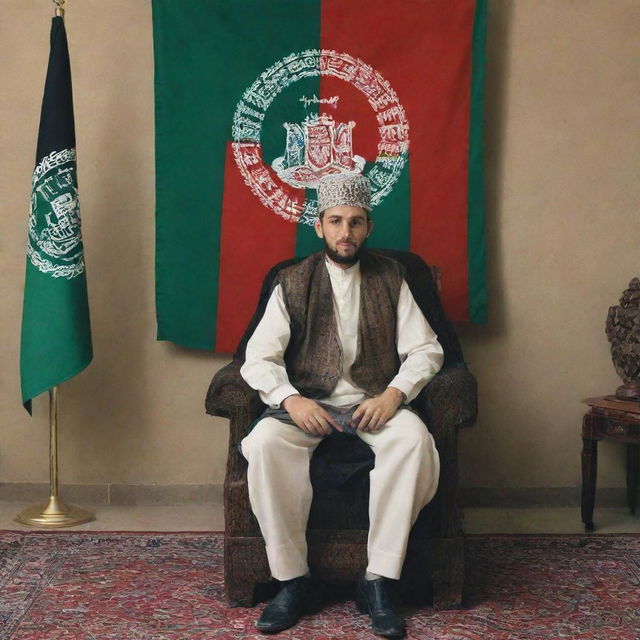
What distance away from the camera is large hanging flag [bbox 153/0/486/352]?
11.7ft

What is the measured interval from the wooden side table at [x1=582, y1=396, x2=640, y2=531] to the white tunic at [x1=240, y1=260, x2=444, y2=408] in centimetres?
93

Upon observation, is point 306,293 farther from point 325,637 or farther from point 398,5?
point 398,5

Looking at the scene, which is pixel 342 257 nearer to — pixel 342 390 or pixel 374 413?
pixel 342 390

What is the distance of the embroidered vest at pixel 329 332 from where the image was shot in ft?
9.35

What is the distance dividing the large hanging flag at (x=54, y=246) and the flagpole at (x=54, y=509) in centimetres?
11

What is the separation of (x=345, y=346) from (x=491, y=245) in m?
1.13

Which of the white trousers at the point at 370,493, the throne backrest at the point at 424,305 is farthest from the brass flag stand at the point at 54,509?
the white trousers at the point at 370,493

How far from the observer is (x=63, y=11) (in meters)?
3.44

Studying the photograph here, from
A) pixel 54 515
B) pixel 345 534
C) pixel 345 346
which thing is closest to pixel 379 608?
pixel 345 534

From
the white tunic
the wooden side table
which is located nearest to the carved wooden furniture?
the white tunic

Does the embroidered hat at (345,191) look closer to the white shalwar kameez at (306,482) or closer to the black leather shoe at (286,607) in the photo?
the white shalwar kameez at (306,482)

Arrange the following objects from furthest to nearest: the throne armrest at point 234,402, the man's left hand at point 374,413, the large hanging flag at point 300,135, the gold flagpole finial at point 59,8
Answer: the large hanging flag at point 300,135
the gold flagpole finial at point 59,8
the throne armrest at point 234,402
the man's left hand at point 374,413

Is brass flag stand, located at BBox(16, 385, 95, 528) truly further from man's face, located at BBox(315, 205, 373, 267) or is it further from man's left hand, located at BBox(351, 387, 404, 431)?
man's left hand, located at BBox(351, 387, 404, 431)

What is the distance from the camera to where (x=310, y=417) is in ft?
8.46
